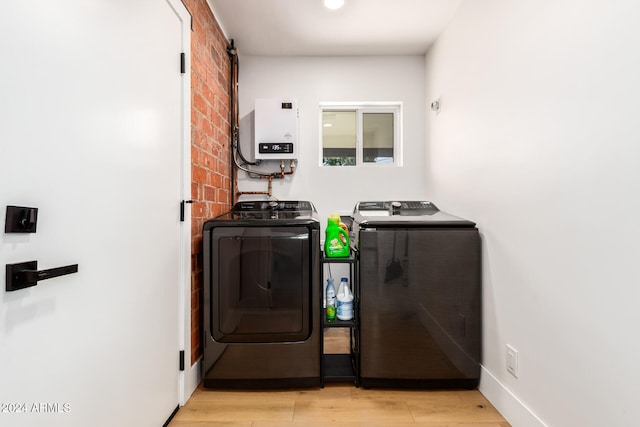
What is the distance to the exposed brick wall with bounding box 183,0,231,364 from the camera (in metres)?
1.81

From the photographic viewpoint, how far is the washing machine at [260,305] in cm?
180

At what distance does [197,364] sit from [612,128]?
2.29m

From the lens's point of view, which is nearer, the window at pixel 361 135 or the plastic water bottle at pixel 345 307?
the plastic water bottle at pixel 345 307

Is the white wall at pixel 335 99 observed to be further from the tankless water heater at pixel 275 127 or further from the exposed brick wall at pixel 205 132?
the exposed brick wall at pixel 205 132

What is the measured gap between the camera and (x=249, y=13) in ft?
7.09

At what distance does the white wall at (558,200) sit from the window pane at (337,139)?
3.91 feet

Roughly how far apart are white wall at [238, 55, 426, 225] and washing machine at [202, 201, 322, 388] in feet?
3.26

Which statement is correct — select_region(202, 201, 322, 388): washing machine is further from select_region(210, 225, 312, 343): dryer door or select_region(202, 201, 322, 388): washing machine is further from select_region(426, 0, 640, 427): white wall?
select_region(426, 0, 640, 427): white wall

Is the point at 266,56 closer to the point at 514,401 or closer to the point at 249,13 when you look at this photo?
the point at 249,13

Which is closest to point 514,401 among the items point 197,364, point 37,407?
point 197,364

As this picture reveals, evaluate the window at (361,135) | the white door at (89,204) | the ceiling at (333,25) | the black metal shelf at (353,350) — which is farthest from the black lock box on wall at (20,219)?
the window at (361,135)

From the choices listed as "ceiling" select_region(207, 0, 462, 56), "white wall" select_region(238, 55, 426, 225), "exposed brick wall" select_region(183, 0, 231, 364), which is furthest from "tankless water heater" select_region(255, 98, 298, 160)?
"ceiling" select_region(207, 0, 462, 56)

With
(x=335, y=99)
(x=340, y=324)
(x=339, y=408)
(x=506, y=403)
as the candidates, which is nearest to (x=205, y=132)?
(x=335, y=99)

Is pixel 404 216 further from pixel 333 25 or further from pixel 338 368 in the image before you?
pixel 333 25
